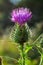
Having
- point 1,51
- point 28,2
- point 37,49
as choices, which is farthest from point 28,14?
point 28,2

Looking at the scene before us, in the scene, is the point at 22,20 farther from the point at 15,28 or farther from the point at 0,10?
the point at 0,10

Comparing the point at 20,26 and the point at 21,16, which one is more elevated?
the point at 21,16

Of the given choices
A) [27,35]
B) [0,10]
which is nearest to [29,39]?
[27,35]

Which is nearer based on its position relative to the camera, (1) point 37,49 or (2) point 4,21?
(1) point 37,49

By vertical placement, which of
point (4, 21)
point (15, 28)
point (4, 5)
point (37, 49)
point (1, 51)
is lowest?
point (37, 49)

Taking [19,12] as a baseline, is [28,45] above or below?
below

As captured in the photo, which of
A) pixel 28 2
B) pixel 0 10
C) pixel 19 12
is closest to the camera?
pixel 19 12

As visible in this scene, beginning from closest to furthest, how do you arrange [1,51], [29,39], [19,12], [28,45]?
[28,45] → [29,39] → [19,12] → [1,51]

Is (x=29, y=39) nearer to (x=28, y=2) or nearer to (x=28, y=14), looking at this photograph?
(x=28, y=14)
